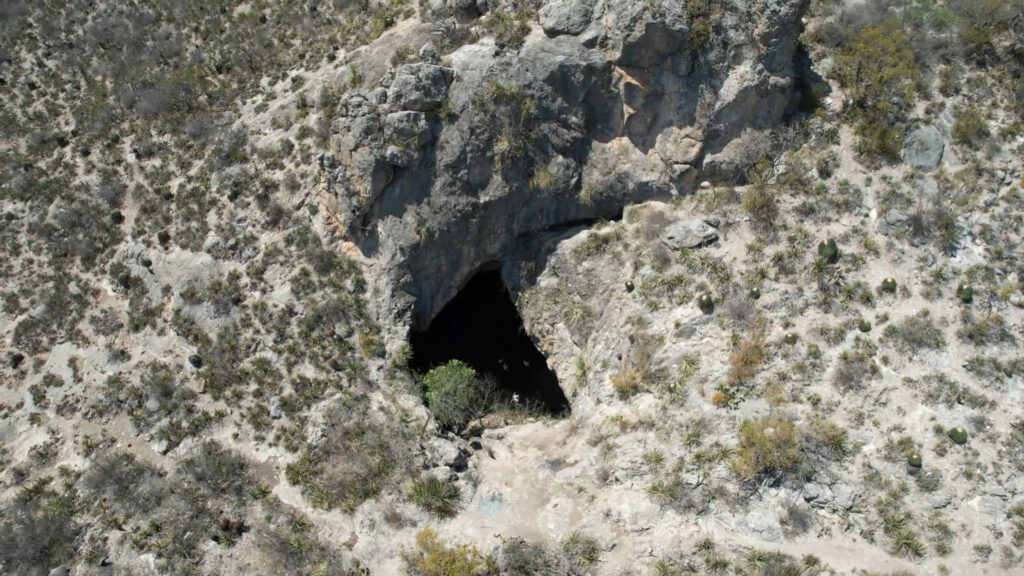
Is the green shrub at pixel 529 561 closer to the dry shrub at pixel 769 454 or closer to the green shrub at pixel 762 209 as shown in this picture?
the dry shrub at pixel 769 454

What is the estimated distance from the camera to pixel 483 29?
1188 inches

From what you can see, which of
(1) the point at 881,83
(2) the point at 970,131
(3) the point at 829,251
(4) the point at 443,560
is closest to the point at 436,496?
(4) the point at 443,560

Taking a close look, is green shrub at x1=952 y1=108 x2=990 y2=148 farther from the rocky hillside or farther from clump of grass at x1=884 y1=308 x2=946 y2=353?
clump of grass at x1=884 y1=308 x2=946 y2=353

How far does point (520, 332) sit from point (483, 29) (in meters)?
15.6

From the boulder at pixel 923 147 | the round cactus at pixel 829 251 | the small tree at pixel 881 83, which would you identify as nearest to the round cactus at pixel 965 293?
the round cactus at pixel 829 251

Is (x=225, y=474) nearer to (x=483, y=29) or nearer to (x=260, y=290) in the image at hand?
(x=260, y=290)

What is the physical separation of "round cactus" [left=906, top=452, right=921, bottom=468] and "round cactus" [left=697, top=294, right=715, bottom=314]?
862 cm

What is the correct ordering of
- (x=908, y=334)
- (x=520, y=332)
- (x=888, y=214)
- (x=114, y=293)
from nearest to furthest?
(x=908, y=334) → (x=888, y=214) → (x=114, y=293) → (x=520, y=332)

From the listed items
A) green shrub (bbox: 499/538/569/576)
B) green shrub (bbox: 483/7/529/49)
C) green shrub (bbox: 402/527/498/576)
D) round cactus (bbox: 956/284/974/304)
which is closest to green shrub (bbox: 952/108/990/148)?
round cactus (bbox: 956/284/974/304)

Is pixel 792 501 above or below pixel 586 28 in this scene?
below

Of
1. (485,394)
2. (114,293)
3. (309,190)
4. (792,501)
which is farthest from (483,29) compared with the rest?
(792,501)

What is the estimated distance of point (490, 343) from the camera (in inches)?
1328

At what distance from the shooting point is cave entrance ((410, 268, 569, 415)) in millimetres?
31500

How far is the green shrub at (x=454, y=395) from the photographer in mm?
26750
